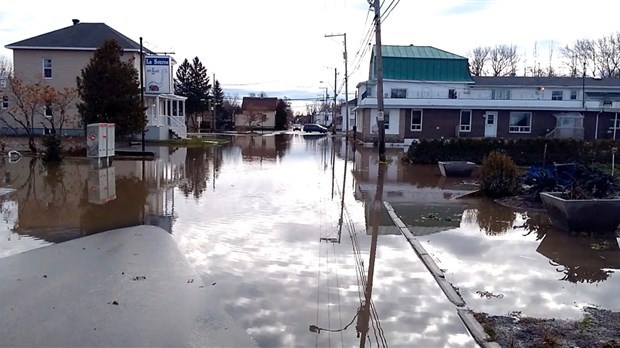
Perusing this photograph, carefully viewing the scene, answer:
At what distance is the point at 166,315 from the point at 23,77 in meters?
41.5

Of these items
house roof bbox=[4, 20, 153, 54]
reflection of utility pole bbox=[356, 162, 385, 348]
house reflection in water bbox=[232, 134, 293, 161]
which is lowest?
reflection of utility pole bbox=[356, 162, 385, 348]

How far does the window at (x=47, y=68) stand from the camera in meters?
42.2

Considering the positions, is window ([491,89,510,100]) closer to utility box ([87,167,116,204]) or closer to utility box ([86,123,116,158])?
utility box ([86,123,116,158])

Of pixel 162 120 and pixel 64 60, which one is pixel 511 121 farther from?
pixel 64 60

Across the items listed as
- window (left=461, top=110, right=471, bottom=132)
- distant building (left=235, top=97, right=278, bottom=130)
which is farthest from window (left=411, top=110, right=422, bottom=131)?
distant building (left=235, top=97, right=278, bottom=130)

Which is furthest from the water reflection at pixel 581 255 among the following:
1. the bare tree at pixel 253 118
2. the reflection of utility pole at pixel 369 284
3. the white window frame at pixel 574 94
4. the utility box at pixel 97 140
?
the bare tree at pixel 253 118

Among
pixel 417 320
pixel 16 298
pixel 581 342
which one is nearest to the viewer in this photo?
pixel 581 342

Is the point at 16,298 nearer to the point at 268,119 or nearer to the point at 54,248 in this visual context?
the point at 54,248

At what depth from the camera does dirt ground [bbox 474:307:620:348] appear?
5.62 meters

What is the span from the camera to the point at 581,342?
5645 millimetres

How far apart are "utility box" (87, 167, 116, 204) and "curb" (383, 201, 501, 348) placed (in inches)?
311

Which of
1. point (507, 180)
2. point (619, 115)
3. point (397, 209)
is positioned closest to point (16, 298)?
point (397, 209)

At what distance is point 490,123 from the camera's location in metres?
44.2

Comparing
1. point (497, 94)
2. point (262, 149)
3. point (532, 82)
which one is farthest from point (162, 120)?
point (532, 82)
